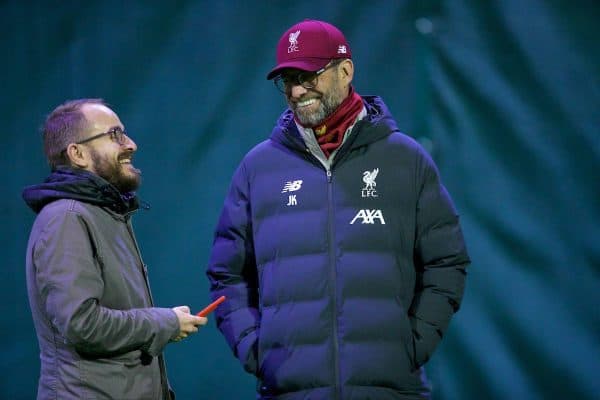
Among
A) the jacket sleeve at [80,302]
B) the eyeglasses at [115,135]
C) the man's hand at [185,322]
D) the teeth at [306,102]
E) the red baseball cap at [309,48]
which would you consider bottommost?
the man's hand at [185,322]

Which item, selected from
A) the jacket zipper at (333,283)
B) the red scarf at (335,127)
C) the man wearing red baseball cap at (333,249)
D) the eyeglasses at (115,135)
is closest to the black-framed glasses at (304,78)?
the man wearing red baseball cap at (333,249)

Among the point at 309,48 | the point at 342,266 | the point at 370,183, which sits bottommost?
the point at 342,266

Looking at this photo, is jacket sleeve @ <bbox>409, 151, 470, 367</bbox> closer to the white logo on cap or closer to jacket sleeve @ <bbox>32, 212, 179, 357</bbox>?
the white logo on cap

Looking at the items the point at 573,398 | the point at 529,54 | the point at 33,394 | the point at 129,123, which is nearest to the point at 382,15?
the point at 529,54

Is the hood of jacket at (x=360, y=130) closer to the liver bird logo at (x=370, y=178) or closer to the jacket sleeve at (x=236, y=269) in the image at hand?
the liver bird logo at (x=370, y=178)

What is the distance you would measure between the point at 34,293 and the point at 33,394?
5.01ft

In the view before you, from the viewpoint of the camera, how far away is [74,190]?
8.51ft

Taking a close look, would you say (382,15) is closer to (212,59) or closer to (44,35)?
(212,59)

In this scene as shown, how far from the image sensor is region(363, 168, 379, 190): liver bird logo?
2803 mm

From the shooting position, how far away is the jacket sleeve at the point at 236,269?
2.85 m

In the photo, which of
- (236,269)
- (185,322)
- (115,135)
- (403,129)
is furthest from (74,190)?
(403,129)

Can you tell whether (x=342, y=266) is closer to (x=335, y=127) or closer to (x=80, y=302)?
(x=335, y=127)

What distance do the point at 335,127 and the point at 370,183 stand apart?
238 millimetres

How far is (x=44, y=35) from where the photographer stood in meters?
3.91
